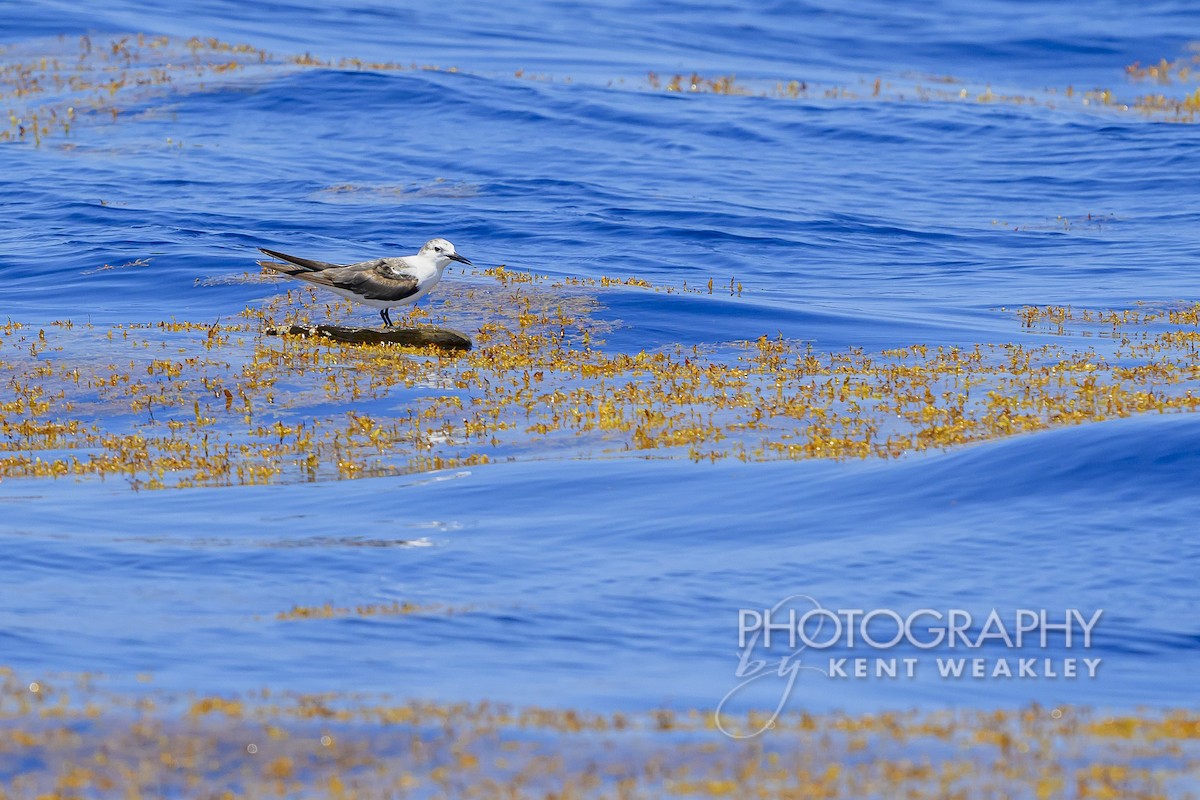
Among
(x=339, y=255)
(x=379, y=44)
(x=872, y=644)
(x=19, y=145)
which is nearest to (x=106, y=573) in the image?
(x=872, y=644)

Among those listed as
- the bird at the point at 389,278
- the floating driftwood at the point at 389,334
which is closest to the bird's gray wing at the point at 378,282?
the bird at the point at 389,278

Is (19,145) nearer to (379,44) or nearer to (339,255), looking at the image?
(339,255)

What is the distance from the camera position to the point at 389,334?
18.7 metres

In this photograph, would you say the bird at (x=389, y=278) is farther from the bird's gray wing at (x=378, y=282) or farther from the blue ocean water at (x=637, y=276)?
the blue ocean water at (x=637, y=276)

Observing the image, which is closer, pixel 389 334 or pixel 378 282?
pixel 378 282

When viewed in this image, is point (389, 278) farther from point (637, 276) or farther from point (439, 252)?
point (637, 276)

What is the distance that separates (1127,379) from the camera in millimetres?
16016

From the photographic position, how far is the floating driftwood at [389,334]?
18234 mm

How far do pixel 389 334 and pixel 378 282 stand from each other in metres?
0.68

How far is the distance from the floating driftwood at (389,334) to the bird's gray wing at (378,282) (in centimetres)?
48

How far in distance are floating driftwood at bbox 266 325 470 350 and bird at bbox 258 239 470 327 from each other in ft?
0.83

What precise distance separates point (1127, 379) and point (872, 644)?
7822 millimetres

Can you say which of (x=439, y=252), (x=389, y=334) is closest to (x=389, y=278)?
(x=389, y=334)

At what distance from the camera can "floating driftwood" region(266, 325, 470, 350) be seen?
59.8 feet
